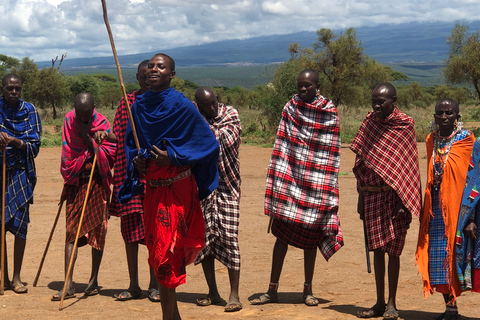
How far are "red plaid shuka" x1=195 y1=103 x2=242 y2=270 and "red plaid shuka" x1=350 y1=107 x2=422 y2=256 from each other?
1.18 m

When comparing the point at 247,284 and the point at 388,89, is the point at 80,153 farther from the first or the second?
the point at 388,89

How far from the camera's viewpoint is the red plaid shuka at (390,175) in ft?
17.6

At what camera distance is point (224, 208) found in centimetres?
587

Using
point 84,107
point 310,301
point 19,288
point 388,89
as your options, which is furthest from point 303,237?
point 19,288

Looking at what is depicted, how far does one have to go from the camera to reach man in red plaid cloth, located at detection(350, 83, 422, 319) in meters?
5.36

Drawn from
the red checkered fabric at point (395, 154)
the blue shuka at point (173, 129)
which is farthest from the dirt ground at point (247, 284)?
the blue shuka at point (173, 129)

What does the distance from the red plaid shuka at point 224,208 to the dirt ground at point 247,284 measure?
0.49m

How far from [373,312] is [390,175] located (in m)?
1.18

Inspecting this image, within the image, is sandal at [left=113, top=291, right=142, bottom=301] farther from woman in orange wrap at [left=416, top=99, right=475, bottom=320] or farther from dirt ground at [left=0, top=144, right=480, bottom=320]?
woman in orange wrap at [left=416, top=99, right=475, bottom=320]

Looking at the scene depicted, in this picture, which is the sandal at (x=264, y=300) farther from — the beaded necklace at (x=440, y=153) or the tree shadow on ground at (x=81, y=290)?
the beaded necklace at (x=440, y=153)

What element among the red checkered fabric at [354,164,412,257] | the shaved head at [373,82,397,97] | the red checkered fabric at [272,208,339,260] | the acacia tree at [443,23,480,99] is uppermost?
the acacia tree at [443,23,480,99]

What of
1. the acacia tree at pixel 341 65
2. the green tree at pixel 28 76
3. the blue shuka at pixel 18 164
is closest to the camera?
the blue shuka at pixel 18 164

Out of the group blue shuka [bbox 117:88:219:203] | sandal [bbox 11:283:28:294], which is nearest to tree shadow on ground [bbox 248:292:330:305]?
blue shuka [bbox 117:88:219:203]

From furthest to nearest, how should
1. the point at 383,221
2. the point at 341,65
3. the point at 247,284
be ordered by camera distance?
the point at 341,65 → the point at 247,284 → the point at 383,221
